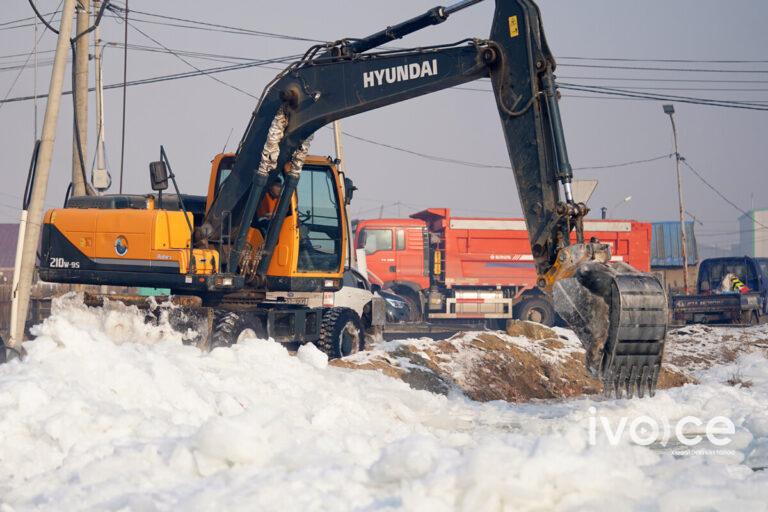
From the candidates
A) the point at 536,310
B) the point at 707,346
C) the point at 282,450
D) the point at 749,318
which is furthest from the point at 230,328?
the point at 749,318

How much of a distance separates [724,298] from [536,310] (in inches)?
229

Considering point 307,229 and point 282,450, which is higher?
point 307,229

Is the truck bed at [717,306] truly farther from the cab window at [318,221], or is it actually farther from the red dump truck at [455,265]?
the cab window at [318,221]

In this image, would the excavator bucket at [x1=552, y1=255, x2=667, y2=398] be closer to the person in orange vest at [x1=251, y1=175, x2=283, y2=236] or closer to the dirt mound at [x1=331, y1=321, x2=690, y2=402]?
the dirt mound at [x1=331, y1=321, x2=690, y2=402]

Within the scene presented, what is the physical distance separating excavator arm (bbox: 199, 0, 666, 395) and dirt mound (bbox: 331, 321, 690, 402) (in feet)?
7.87

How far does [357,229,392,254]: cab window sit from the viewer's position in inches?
1144

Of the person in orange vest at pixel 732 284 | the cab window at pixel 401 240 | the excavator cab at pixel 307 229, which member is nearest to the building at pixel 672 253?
the person in orange vest at pixel 732 284

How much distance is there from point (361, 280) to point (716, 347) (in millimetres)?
7477

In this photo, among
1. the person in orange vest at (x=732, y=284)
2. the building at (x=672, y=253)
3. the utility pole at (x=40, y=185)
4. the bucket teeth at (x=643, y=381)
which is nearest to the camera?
the bucket teeth at (x=643, y=381)

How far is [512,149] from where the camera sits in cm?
1046

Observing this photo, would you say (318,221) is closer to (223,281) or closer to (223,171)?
(223,171)

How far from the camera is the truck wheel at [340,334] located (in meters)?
13.8

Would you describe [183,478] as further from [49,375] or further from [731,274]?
[731,274]

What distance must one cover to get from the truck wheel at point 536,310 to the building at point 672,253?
700 inches
